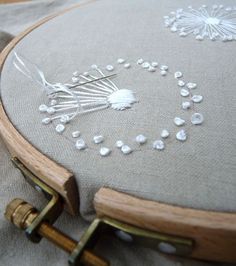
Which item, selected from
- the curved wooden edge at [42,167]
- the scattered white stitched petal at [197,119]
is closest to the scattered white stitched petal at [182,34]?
the scattered white stitched petal at [197,119]

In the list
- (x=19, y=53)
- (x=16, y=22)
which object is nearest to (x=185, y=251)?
(x=19, y=53)

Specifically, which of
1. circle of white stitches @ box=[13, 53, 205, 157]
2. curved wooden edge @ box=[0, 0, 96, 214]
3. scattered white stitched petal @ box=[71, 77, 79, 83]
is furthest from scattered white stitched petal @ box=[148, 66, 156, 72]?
curved wooden edge @ box=[0, 0, 96, 214]

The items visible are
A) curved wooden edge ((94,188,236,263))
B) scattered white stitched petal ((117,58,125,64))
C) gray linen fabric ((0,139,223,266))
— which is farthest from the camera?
scattered white stitched petal ((117,58,125,64))

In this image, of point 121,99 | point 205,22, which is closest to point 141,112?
point 121,99

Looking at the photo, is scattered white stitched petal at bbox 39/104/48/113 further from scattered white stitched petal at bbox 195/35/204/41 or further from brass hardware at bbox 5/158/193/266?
scattered white stitched petal at bbox 195/35/204/41

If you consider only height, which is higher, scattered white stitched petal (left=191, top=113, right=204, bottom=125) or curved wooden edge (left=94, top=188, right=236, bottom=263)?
scattered white stitched petal (left=191, top=113, right=204, bottom=125)

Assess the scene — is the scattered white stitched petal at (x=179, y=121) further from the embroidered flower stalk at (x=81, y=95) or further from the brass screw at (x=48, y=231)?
the brass screw at (x=48, y=231)

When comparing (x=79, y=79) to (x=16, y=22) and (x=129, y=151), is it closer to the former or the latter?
(x=129, y=151)
